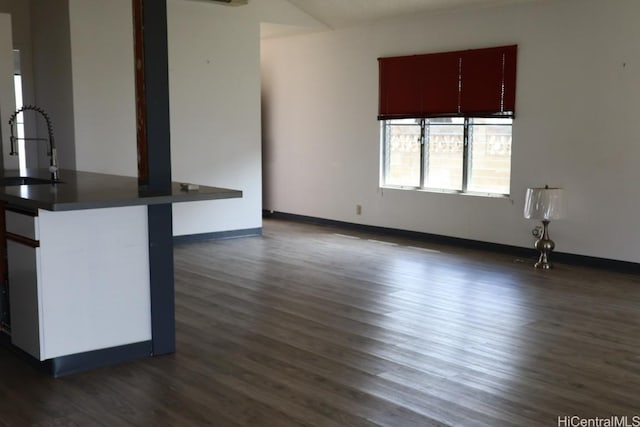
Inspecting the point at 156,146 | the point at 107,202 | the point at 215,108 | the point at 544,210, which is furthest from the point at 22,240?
the point at 544,210

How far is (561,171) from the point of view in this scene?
6578 mm

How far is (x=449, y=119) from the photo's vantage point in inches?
296

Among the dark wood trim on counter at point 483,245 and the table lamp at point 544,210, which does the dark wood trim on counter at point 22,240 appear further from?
the dark wood trim on counter at point 483,245

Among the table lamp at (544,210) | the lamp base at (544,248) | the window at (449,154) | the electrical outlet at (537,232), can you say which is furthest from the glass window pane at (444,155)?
the lamp base at (544,248)

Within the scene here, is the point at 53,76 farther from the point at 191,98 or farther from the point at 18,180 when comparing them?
the point at 18,180

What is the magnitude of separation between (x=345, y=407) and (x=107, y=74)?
16.1ft

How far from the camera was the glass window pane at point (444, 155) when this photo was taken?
7473 millimetres

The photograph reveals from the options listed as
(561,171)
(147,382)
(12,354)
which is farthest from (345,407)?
(561,171)

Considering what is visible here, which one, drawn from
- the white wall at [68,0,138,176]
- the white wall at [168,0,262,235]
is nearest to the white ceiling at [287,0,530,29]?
the white wall at [168,0,262,235]

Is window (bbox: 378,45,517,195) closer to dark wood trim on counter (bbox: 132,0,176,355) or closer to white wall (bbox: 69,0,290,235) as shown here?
white wall (bbox: 69,0,290,235)

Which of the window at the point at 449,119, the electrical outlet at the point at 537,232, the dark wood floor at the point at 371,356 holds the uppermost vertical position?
the window at the point at 449,119

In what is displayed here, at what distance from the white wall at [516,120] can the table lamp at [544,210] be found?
259 millimetres

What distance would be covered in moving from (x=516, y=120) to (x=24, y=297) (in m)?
5.00

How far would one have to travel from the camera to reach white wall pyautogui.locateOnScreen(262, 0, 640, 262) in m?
6.16
